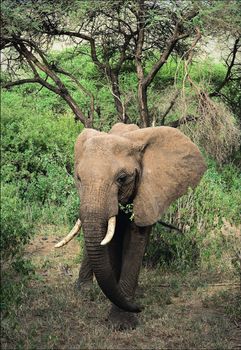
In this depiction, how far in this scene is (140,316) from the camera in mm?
6312

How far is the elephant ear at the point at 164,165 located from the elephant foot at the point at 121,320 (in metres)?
0.84

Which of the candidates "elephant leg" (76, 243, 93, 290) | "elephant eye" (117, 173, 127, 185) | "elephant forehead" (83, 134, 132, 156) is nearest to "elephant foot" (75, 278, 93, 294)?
"elephant leg" (76, 243, 93, 290)

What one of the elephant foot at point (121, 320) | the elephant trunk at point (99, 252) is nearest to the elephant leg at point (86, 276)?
the elephant foot at point (121, 320)

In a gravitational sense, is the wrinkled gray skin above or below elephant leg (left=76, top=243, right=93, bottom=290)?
above

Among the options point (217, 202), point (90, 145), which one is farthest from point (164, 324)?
point (217, 202)

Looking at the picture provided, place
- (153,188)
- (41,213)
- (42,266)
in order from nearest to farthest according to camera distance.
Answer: (153,188)
(42,266)
(41,213)

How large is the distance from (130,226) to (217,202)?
2.65 metres

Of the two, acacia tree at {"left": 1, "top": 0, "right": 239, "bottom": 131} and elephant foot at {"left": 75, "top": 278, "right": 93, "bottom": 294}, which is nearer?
elephant foot at {"left": 75, "top": 278, "right": 93, "bottom": 294}

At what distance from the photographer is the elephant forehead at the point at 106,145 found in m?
5.89

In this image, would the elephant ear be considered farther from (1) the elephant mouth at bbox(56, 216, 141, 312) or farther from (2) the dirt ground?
(2) the dirt ground

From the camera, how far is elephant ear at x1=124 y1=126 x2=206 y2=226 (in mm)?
6289

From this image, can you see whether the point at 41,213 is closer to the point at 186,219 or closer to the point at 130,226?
the point at 186,219

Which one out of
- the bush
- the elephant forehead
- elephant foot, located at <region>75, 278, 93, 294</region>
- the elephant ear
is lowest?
the bush

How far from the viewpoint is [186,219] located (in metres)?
8.58
